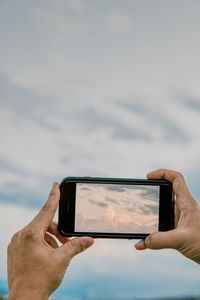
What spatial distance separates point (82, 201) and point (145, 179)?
0.86 meters

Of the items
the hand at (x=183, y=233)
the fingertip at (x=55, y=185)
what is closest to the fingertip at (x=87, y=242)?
the hand at (x=183, y=233)

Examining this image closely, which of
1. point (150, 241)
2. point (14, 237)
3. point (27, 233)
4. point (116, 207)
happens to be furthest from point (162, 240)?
point (14, 237)

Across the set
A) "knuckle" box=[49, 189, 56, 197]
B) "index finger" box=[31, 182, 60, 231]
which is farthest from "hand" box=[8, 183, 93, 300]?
"knuckle" box=[49, 189, 56, 197]

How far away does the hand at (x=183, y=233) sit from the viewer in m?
4.06

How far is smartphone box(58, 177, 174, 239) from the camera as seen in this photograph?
14.4 ft

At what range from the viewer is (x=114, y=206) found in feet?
14.5

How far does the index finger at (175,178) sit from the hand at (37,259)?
1.26 meters

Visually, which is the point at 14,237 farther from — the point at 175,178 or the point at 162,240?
the point at 175,178

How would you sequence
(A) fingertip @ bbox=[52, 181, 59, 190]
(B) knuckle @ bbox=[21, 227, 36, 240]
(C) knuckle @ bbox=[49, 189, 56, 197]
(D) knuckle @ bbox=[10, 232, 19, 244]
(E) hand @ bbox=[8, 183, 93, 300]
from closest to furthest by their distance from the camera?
(E) hand @ bbox=[8, 183, 93, 300], (B) knuckle @ bbox=[21, 227, 36, 240], (D) knuckle @ bbox=[10, 232, 19, 244], (C) knuckle @ bbox=[49, 189, 56, 197], (A) fingertip @ bbox=[52, 181, 59, 190]

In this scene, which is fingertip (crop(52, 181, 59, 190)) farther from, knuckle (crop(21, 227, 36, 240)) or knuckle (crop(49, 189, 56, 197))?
knuckle (crop(21, 227, 36, 240))

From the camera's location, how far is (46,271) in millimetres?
3461

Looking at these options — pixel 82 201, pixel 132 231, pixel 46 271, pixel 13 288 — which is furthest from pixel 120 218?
pixel 13 288

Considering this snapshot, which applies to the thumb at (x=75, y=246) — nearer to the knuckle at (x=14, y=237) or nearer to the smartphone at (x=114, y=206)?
the smartphone at (x=114, y=206)

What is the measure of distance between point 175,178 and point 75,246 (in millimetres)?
1541
